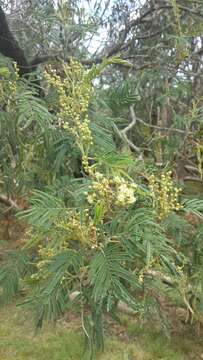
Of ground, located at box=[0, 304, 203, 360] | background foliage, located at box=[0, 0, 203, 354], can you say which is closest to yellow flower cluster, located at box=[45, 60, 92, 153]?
Answer: background foliage, located at box=[0, 0, 203, 354]

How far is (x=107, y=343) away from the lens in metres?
2.88

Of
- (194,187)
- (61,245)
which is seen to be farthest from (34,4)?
(194,187)

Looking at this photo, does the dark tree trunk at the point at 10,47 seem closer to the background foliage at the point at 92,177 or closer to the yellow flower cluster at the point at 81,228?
the background foliage at the point at 92,177

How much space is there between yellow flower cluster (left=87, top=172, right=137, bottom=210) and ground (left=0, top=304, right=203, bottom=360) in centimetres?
197

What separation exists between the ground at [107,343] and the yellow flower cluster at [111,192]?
1970mm

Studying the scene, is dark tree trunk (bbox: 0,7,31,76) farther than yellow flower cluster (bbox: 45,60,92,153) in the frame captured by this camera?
Yes

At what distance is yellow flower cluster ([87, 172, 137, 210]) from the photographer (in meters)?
0.88

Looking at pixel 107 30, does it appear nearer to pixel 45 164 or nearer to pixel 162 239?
pixel 45 164

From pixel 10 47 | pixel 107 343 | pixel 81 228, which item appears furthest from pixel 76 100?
pixel 107 343

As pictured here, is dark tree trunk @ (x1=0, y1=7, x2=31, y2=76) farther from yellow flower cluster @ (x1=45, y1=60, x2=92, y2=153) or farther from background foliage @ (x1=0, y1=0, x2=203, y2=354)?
yellow flower cluster @ (x1=45, y1=60, x2=92, y2=153)

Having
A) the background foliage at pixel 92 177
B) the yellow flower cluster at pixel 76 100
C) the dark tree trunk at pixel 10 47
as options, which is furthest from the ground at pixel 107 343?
the yellow flower cluster at pixel 76 100

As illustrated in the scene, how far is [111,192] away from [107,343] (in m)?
2.18

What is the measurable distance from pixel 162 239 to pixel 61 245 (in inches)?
9.5

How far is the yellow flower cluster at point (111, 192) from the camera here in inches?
34.8
